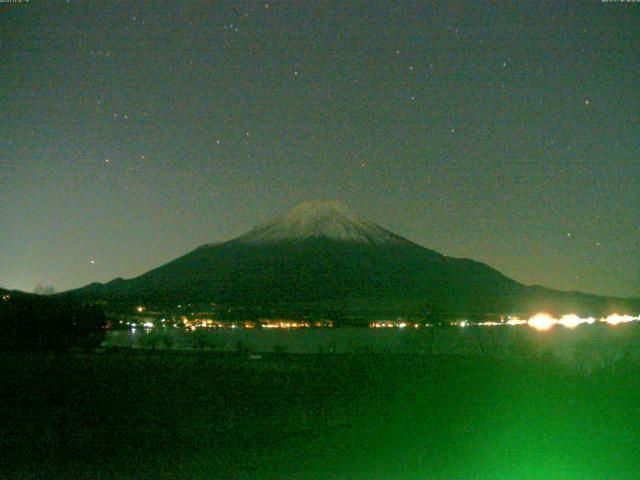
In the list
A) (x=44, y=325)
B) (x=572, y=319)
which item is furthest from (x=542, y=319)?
(x=44, y=325)

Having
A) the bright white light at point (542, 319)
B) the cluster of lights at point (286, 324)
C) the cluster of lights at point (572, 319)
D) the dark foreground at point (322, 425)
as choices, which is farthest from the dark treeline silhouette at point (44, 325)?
the cluster of lights at point (572, 319)

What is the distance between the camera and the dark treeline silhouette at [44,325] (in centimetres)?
3562

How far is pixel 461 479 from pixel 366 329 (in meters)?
54.0

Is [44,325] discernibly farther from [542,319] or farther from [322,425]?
[542,319]

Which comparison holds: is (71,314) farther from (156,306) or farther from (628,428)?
(156,306)

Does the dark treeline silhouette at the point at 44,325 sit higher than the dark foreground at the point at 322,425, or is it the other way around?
the dark treeline silhouette at the point at 44,325

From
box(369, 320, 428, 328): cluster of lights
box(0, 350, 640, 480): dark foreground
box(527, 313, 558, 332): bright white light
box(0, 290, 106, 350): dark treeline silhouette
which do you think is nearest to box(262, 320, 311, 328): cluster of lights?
box(369, 320, 428, 328): cluster of lights

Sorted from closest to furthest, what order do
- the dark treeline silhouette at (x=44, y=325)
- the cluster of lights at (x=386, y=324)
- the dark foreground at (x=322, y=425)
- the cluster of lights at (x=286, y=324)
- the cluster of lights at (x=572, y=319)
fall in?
the dark foreground at (x=322, y=425), the dark treeline silhouette at (x=44, y=325), the cluster of lights at (x=386, y=324), the cluster of lights at (x=572, y=319), the cluster of lights at (x=286, y=324)

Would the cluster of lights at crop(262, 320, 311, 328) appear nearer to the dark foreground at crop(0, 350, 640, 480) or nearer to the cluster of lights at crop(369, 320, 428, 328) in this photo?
the cluster of lights at crop(369, 320, 428, 328)

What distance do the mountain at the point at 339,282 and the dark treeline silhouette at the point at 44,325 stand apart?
125 feet

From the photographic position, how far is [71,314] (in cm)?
3825

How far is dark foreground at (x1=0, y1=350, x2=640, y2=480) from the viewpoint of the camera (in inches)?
393

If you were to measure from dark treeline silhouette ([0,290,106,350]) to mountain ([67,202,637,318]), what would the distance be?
3819 centimetres

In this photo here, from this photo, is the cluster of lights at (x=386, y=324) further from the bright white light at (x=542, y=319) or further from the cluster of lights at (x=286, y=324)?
the bright white light at (x=542, y=319)
